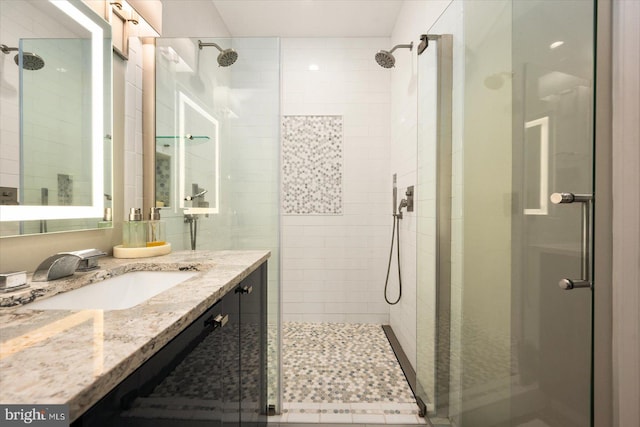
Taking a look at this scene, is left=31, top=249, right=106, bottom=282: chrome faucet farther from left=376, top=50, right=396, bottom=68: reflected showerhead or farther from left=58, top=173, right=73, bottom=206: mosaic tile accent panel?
left=376, top=50, right=396, bottom=68: reflected showerhead

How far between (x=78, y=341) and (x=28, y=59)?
96 centimetres

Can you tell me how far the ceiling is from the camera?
105 inches

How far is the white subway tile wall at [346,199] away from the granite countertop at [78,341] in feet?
7.69

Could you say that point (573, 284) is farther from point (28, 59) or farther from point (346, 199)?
point (346, 199)

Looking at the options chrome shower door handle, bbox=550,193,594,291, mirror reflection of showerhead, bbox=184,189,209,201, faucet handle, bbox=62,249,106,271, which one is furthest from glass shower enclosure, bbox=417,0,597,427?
faucet handle, bbox=62,249,106,271

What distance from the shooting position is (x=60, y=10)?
1.11 meters

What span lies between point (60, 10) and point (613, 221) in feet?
6.16

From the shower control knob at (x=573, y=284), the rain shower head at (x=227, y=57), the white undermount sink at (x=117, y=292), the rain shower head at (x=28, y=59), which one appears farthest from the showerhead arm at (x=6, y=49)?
the shower control knob at (x=573, y=284)

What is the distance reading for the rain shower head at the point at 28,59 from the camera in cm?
91

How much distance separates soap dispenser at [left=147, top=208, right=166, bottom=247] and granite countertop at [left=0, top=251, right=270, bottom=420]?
1.83 feet

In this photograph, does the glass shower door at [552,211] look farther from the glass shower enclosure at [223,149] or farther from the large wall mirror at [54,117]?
the large wall mirror at [54,117]

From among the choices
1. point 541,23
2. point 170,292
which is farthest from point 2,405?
point 541,23

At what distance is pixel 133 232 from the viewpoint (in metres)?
1.39

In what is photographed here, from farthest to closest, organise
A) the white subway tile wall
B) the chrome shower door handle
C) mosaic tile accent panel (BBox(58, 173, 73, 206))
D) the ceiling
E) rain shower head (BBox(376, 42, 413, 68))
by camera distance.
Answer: the white subway tile wall → the ceiling → rain shower head (BBox(376, 42, 413, 68)) → mosaic tile accent panel (BBox(58, 173, 73, 206)) → the chrome shower door handle
